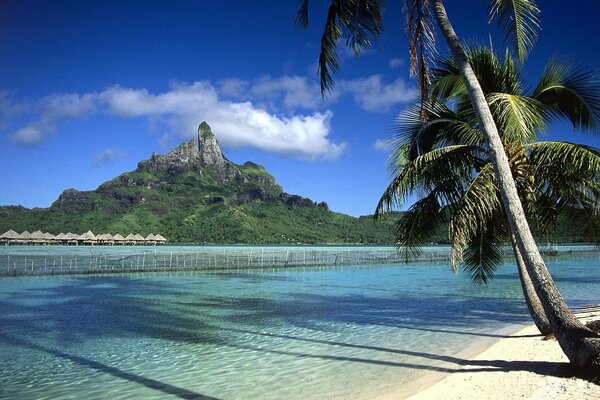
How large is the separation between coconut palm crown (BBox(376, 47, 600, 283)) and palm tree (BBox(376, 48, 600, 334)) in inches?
0.7

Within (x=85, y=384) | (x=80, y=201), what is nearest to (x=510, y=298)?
(x=85, y=384)

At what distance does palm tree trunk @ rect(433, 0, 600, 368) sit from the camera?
193 inches

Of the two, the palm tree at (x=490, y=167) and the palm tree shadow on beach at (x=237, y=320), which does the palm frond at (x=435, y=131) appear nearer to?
the palm tree at (x=490, y=167)

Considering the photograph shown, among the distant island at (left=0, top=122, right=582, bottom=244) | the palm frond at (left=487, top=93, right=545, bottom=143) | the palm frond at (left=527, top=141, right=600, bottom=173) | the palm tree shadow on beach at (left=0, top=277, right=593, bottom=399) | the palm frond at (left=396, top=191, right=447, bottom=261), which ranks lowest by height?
the palm tree shadow on beach at (left=0, top=277, right=593, bottom=399)

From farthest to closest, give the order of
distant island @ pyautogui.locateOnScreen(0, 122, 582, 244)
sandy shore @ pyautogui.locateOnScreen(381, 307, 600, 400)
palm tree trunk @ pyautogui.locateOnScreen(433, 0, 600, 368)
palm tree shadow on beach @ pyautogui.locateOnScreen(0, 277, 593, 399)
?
distant island @ pyautogui.locateOnScreen(0, 122, 582, 244) < palm tree shadow on beach @ pyautogui.locateOnScreen(0, 277, 593, 399) < palm tree trunk @ pyautogui.locateOnScreen(433, 0, 600, 368) < sandy shore @ pyautogui.locateOnScreen(381, 307, 600, 400)

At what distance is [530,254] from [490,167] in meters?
2.49

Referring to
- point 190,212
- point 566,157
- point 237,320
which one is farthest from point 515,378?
point 190,212

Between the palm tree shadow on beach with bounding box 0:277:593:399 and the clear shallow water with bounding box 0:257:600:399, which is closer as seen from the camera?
the clear shallow water with bounding box 0:257:600:399

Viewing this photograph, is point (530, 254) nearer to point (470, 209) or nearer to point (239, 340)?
point (470, 209)

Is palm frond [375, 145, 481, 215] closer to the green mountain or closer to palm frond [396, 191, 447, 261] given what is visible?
palm frond [396, 191, 447, 261]

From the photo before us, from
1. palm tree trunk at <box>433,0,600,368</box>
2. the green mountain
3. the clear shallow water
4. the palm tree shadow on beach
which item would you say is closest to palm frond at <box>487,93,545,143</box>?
palm tree trunk at <box>433,0,600,368</box>

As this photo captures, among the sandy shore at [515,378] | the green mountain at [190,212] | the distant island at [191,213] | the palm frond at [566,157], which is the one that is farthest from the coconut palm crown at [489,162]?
the green mountain at [190,212]

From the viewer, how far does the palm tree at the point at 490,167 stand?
283 inches

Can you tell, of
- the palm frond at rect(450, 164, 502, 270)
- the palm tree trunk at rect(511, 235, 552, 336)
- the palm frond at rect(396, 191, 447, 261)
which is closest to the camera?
the palm frond at rect(450, 164, 502, 270)
